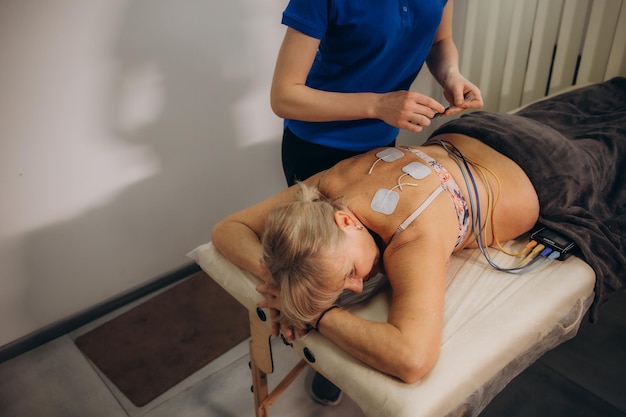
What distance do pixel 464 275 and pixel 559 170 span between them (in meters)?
0.47

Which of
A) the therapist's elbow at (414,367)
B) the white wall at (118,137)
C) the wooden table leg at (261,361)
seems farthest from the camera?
the white wall at (118,137)

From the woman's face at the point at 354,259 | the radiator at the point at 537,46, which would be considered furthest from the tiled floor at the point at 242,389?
the radiator at the point at 537,46

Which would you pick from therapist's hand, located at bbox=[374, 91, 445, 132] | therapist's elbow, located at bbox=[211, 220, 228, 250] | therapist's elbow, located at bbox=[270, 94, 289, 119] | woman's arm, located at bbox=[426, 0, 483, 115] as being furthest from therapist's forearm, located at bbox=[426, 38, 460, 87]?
therapist's elbow, located at bbox=[211, 220, 228, 250]

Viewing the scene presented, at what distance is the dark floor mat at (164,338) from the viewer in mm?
1806

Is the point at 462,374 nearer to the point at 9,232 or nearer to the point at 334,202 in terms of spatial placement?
the point at 334,202

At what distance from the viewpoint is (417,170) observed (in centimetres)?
129

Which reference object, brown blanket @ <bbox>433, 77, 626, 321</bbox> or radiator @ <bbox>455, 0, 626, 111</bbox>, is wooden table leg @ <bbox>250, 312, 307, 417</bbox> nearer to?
brown blanket @ <bbox>433, 77, 626, 321</bbox>

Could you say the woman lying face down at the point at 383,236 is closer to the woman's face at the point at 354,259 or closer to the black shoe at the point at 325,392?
the woman's face at the point at 354,259

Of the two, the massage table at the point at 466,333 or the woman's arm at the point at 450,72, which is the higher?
the woman's arm at the point at 450,72

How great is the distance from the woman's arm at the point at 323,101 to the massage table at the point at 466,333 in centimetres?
43

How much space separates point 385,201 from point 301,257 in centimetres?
31

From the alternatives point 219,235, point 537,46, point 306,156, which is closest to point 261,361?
point 219,235

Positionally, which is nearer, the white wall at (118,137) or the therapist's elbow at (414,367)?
the therapist's elbow at (414,367)

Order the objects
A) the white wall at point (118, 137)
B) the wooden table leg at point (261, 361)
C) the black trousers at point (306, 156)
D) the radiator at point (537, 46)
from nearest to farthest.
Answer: the wooden table leg at point (261, 361) < the black trousers at point (306, 156) < the white wall at point (118, 137) < the radiator at point (537, 46)
